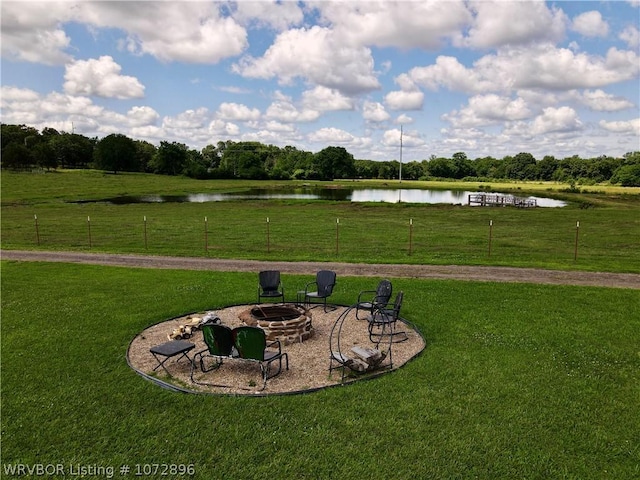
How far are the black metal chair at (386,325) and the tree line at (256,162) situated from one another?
109 meters

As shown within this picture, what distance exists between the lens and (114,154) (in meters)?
122

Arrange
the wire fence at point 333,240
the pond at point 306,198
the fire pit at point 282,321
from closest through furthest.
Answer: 1. the fire pit at point 282,321
2. the wire fence at point 333,240
3. the pond at point 306,198

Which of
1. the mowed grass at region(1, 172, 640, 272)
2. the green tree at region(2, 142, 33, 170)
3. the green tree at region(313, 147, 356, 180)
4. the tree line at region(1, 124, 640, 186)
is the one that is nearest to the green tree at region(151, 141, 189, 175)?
the tree line at region(1, 124, 640, 186)

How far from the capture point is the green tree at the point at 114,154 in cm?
12212

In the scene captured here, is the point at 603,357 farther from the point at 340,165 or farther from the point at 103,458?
the point at 340,165

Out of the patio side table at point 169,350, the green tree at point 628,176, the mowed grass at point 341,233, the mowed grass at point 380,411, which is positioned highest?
the green tree at point 628,176

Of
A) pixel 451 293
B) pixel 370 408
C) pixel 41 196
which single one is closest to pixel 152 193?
pixel 41 196

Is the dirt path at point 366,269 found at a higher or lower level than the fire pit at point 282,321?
lower

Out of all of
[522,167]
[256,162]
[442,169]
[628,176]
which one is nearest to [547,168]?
[522,167]

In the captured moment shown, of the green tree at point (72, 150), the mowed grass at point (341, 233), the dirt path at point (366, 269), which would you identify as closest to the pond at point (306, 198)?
the mowed grass at point (341, 233)

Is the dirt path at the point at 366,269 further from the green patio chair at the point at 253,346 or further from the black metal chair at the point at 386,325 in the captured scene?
the green patio chair at the point at 253,346

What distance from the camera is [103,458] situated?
19.0ft

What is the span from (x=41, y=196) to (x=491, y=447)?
71.0 meters

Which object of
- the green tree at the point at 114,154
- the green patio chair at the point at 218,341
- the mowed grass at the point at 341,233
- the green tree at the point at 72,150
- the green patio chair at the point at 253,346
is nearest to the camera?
the green patio chair at the point at 253,346
